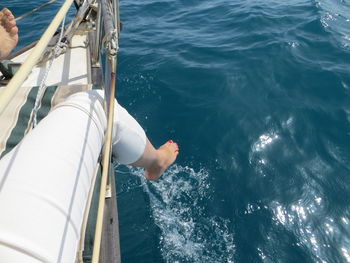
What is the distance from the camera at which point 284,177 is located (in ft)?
11.5

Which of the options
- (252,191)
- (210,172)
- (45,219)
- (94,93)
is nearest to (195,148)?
(210,172)

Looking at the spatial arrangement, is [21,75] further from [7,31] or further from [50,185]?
[7,31]

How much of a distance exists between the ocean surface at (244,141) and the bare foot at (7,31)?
6.37ft

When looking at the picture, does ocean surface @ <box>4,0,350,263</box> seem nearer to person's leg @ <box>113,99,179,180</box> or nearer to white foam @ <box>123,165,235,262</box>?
white foam @ <box>123,165,235,262</box>

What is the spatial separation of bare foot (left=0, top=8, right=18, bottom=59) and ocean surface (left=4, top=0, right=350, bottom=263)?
6.37ft

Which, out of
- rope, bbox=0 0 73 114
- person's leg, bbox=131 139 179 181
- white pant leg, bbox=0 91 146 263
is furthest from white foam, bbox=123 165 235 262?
rope, bbox=0 0 73 114

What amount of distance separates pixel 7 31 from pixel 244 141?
306 cm

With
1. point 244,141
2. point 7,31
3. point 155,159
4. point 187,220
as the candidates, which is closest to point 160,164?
point 155,159

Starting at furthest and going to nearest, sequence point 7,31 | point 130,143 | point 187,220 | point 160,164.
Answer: point 187,220, point 160,164, point 7,31, point 130,143

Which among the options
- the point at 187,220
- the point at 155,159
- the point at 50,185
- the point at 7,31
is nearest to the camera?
the point at 50,185

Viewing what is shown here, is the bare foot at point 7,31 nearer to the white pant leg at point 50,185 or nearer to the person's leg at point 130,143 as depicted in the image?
the person's leg at point 130,143

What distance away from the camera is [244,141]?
4.04 meters

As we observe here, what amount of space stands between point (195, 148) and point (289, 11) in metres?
5.85

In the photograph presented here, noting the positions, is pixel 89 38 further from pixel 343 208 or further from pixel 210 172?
pixel 343 208
